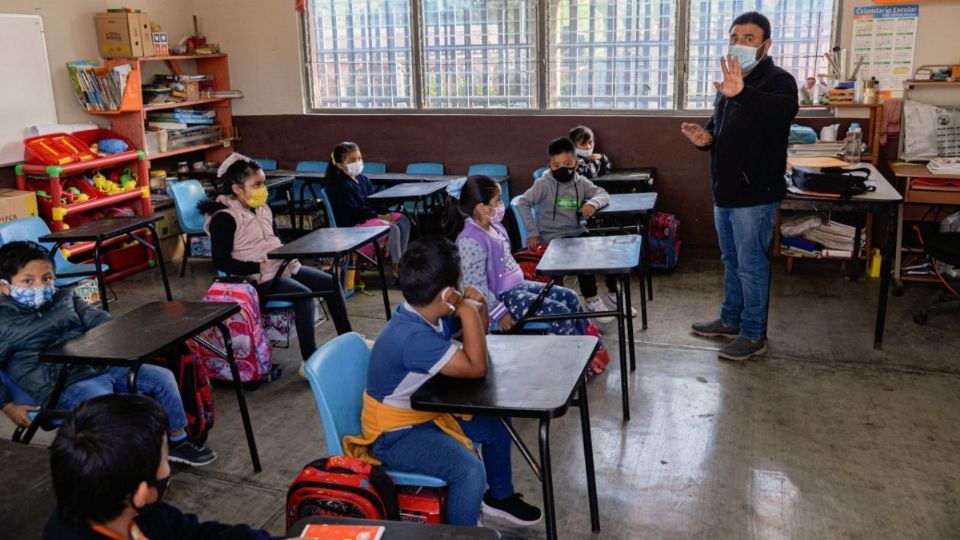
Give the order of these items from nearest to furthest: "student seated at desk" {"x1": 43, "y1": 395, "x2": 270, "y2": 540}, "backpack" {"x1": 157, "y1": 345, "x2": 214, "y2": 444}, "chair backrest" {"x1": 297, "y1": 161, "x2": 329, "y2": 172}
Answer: "student seated at desk" {"x1": 43, "y1": 395, "x2": 270, "y2": 540}
"backpack" {"x1": 157, "y1": 345, "x2": 214, "y2": 444}
"chair backrest" {"x1": 297, "y1": 161, "x2": 329, "y2": 172}

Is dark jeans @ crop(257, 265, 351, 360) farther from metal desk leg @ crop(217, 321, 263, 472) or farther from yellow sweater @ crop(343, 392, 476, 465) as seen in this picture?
yellow sweater @ crop(343, 392, 476, 465)

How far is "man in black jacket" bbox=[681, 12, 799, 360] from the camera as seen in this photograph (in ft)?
13.4

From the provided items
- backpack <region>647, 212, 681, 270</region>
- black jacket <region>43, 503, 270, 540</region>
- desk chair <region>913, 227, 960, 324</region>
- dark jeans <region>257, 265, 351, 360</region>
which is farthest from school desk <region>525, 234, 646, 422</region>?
black jacket <region>43, 503, 270, 540</region>

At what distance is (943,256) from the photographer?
15.6 ft

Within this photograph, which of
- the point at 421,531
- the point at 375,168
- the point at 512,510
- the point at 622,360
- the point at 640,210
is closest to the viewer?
the point at 421,531

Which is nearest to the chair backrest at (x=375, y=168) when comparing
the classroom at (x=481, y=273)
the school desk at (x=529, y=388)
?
the classroom at (x=481, y=273)

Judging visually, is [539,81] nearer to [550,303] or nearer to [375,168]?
[375,168]

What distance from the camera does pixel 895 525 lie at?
288 centimetres

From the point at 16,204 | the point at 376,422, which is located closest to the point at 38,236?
the point at 16,204

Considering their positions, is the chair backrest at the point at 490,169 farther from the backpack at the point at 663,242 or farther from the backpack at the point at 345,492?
the backpack at the point at 345,492

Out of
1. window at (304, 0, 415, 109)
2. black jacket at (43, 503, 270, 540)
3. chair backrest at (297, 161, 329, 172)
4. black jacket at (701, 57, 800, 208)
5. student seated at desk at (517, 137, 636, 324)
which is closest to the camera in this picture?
black jacket at (43, 503, 270, 540)

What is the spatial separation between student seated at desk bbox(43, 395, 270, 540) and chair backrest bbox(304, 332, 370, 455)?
2.49 ft

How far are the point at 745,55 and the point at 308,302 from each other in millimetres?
2594

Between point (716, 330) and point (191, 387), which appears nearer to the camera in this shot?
point (191, 387)
